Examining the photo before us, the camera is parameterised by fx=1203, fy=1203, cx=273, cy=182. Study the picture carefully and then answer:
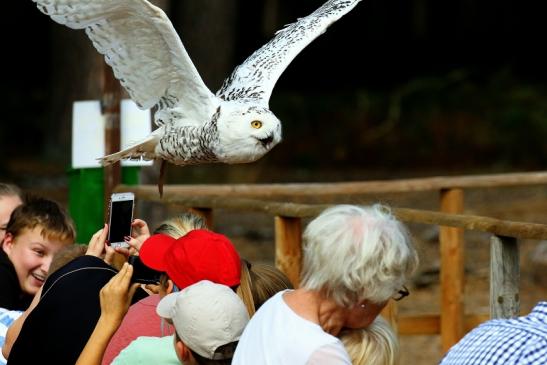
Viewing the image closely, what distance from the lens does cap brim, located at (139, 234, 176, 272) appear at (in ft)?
10.3

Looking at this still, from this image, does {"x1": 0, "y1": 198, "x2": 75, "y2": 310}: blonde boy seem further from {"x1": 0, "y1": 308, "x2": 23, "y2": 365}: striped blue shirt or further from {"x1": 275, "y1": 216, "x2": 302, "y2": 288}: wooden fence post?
{"x1": 275, "y1": 216, "x2": 302, "y2": 288}: wooden fence post

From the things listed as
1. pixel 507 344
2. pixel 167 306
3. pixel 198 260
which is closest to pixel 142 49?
pixel 198 260

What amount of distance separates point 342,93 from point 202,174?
401 centimetres

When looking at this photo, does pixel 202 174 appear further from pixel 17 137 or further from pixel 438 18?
pixel 438 18

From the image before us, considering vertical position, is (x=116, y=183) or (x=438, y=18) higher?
(x=438, y=18)

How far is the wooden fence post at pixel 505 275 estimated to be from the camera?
4281 millimetres

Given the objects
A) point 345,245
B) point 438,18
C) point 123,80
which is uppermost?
point 438,18

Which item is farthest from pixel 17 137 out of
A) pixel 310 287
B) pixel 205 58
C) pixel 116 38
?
pixel 310 287

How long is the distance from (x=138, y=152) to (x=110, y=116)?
0.45 meters

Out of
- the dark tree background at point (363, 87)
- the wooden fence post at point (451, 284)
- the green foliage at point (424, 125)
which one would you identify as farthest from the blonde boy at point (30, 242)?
the green foliage at point (424, 125)

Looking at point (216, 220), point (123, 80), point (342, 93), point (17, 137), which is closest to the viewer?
point (123, 80)

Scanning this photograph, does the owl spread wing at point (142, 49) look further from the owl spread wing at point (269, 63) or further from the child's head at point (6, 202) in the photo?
the child's head at point (6, 202)

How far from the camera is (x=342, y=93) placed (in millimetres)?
17312

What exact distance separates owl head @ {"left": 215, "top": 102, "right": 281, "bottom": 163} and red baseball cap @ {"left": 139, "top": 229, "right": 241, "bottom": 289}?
1.87 metres
